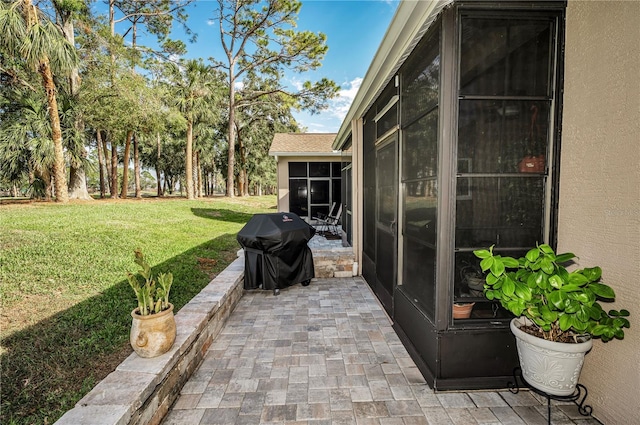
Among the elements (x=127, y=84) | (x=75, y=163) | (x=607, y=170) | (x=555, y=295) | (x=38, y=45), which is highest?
(x=127, y=84)

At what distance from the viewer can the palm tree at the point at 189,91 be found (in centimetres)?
1598

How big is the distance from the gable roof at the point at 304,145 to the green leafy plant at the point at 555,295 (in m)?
7.13

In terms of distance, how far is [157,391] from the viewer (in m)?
1.77

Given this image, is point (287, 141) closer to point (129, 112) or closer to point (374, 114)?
point (374, 114)

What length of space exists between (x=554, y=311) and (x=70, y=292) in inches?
194

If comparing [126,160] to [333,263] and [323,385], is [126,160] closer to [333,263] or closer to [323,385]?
[333,263]

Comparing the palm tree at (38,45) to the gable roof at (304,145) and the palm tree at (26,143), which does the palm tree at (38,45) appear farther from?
the gable roof at (304,145)

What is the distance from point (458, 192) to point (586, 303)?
0.94m

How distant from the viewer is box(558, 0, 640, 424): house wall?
5.21 feet

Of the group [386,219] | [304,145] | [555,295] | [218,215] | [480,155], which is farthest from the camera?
[218,215]

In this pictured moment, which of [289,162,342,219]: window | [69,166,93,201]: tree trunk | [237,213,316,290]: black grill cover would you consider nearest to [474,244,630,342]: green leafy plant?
[237,213,316,290]: black grill cover

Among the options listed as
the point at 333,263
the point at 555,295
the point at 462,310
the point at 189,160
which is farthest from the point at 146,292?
the point at 189,160

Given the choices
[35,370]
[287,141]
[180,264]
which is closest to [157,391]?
[35,370]

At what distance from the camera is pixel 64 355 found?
7.98 feet
